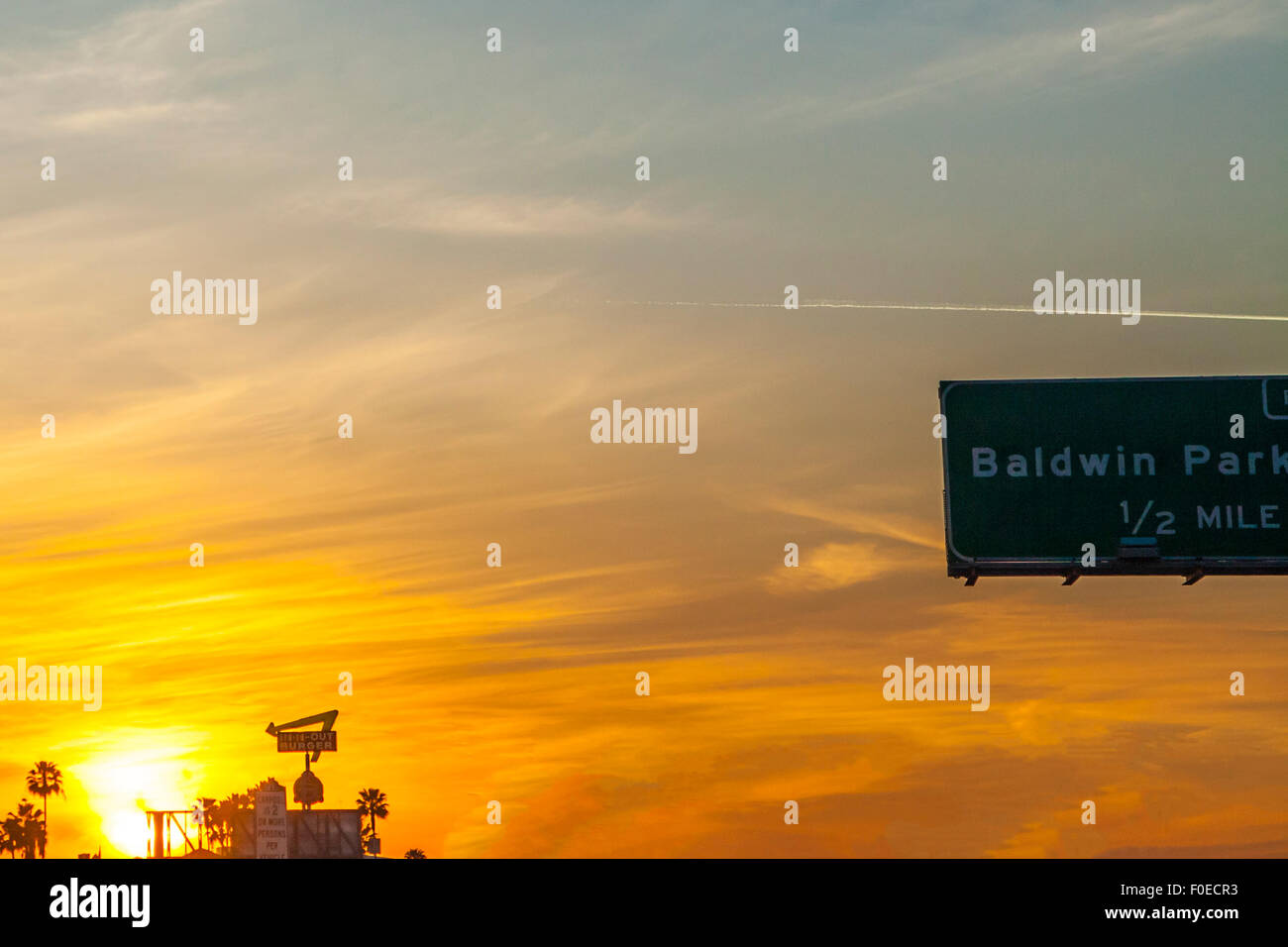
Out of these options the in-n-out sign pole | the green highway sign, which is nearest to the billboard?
the in-n-out sign pole

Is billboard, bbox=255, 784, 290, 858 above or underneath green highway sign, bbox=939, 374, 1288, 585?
underneath

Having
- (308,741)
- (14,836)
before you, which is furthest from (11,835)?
(308,741)

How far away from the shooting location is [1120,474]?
26.8 meters

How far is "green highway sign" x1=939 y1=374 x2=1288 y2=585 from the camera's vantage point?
1042 inches

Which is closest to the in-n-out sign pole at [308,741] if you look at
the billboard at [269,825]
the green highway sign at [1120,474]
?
the billboard at [269,825]

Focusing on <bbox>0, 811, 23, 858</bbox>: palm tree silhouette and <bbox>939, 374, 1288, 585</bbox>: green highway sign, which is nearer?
<bbox>939, 374, 1288, 585</bbox>: green highway sign

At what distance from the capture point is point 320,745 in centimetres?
8175

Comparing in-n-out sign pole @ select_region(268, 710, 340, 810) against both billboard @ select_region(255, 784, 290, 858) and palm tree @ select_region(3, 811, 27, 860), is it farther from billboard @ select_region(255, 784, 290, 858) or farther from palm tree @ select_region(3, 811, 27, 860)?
palm tree @ select_region(3, 811, 27, 860)

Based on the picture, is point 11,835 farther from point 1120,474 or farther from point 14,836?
point 1120,474

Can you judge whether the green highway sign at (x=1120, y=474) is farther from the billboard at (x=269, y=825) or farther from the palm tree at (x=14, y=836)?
the palm tree at (x=14, y=836)
